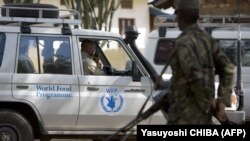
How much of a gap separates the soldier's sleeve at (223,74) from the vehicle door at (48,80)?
3.72 m

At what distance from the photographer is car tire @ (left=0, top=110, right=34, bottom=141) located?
791 centimetres

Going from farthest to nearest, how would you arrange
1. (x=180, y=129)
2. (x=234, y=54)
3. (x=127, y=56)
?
(x=234, y=54) → (x=127, y=56) → (x=180, y=129)

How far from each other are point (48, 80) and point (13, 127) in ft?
2.45

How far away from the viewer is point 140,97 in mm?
8289

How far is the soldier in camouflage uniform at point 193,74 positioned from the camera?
447cm

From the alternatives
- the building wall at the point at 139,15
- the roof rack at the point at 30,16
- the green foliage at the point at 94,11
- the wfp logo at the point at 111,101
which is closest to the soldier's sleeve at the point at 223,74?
the wfp logo at the point at 111,101

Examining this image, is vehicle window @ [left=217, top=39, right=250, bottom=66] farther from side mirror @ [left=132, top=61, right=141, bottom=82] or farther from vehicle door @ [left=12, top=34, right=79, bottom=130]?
vehicle door @ [left=12, top=34, right=79, bottom=130]

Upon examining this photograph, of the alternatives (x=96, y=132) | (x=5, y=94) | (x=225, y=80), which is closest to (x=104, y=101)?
(x=96, y=132)

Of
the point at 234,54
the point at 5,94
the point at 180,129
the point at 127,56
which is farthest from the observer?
Result: the point at 234,54

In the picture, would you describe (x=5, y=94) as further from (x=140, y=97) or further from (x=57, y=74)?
(x=140, y=97)

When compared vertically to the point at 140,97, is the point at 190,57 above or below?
above

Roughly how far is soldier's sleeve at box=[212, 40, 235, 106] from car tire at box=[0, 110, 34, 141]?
3.89 meters

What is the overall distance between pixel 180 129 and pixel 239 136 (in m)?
0.46

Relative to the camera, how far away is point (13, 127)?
7938 millimetres
